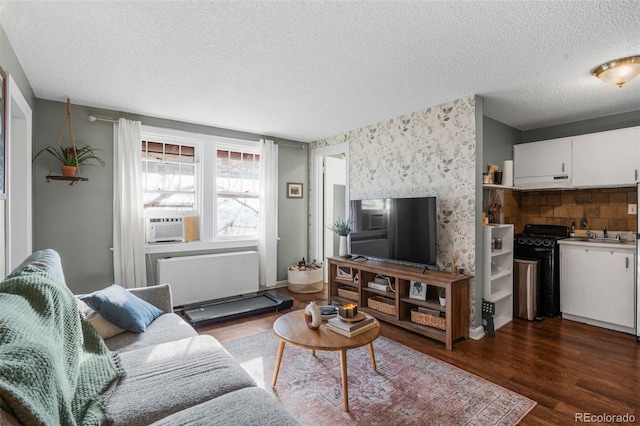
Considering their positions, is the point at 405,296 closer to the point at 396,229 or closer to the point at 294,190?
the point at 396,229

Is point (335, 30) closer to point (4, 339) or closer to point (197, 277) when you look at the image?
point (4, 339)

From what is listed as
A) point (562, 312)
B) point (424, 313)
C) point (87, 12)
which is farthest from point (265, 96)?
point (562, 312)

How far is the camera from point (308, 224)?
215 inches

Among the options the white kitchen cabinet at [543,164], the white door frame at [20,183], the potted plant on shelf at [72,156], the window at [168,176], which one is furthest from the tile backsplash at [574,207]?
the white door frame at [20,183]

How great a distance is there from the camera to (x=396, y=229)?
3.59m

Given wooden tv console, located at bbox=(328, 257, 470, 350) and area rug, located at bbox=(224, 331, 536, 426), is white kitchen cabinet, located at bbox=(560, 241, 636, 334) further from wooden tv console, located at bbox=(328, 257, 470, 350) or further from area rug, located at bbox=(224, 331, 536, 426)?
area rug, located at bbox=(224, 331, 536, 426)

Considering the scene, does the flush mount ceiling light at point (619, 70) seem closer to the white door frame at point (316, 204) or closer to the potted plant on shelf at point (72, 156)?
the white door frame at point (316, 204)

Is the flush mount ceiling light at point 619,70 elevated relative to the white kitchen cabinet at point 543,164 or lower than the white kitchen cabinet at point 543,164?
elevated

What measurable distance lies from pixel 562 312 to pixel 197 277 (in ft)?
14.7

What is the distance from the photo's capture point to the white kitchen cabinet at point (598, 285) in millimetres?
3271

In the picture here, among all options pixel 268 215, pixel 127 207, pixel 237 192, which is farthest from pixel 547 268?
pixel 127 207

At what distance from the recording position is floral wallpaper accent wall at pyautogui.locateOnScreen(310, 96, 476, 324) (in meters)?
3.20

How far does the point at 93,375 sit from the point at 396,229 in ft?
9.62

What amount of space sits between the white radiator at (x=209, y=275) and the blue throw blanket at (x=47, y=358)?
236 cm
